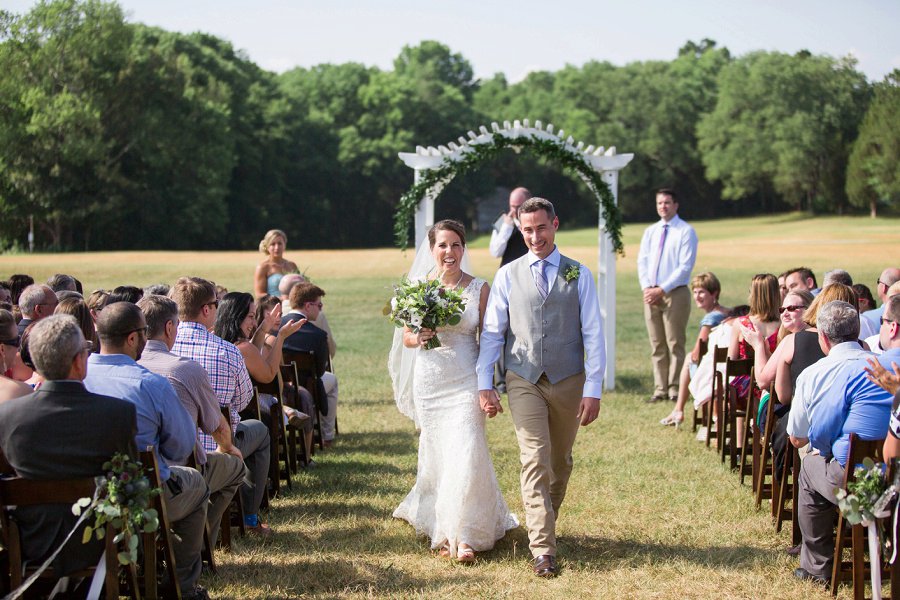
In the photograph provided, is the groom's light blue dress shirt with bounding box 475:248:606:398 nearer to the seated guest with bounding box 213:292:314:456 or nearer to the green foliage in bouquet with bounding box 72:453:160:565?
the seated guest with bounding box 213:292:314:456

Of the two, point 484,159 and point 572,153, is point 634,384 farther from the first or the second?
point 484,159

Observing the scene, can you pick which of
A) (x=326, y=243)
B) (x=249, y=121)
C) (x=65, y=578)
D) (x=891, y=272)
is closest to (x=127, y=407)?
(x=65, y=578)

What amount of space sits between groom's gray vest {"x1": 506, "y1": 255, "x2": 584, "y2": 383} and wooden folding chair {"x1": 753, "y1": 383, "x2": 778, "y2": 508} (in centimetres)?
167

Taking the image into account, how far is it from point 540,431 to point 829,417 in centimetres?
170

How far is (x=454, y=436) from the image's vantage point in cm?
639

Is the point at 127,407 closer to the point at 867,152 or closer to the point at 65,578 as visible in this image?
the point at 65,578

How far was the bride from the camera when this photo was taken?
20.5 feet

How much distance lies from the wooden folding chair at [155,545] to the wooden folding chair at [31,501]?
28cm

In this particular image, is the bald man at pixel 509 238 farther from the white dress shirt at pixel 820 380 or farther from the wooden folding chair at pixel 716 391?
the white dress shirt at pixel 820 380

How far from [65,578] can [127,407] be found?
89 centimetres

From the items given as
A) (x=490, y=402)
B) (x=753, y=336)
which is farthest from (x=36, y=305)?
(x=753, y=336)

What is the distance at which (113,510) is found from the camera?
13.6 feet

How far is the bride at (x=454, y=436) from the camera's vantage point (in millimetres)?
6238

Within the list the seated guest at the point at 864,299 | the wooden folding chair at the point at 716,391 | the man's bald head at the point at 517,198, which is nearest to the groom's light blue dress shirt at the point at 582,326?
the wooden folding chair at the point at 716,391
